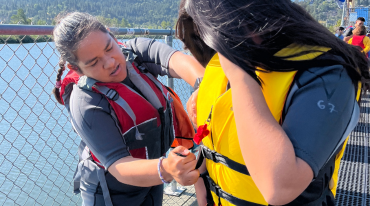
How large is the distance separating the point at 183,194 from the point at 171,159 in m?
2.45

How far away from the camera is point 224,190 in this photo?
4.01 feet

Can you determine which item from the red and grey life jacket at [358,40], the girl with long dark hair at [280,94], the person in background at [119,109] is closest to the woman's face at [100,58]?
the person in background at [119,109]

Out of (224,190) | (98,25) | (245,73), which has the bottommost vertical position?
(224,190)

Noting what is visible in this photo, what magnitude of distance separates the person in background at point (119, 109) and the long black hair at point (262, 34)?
0.42 m

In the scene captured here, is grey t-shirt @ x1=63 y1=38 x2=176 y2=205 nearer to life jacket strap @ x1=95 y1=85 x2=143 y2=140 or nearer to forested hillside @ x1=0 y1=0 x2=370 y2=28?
life jacket strap @ x1=95 y1=85 x2=143 y2=140

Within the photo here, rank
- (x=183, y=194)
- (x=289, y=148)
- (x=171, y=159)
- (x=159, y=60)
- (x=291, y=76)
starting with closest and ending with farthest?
1. (x=289, y=148)
2. (x=291, y=76)
3. (x=171, y=159)
4. (x=159, y=60)
5. (x=183, y=194)

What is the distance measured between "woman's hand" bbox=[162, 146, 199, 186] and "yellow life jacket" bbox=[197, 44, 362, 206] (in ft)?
0.49

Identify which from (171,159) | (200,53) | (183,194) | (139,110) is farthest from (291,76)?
(183,194)

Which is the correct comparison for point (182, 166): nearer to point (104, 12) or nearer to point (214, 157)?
point (214, 157)

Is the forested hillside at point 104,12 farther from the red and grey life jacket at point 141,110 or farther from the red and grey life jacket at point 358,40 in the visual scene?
the red and grey life jacket at point 358,40

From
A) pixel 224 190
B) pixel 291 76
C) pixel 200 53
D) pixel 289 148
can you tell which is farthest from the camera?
pixel 200 53

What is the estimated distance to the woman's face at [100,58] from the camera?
141 cm

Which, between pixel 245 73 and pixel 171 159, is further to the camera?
pixel 171 159

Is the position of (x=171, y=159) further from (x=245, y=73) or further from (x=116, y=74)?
(x=116, y=74)
